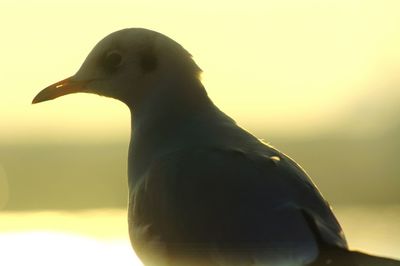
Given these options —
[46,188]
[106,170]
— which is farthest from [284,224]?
[106,170]

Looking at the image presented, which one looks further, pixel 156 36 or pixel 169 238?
pixel 156 36

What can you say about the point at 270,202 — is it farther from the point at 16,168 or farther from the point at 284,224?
the point at 16,168

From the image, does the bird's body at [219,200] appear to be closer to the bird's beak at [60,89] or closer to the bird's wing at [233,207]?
the bird's wing at [233,207]

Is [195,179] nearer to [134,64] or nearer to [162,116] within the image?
[162,116]

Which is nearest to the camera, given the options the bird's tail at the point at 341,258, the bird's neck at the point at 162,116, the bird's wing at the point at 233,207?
the bird's tail at the point at 341,258

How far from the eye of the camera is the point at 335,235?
6836mm

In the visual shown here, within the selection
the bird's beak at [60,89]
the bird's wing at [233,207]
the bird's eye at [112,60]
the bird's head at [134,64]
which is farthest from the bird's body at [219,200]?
the bird's beak at [60,89]

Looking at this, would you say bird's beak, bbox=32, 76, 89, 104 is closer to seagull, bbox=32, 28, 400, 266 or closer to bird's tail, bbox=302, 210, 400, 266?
seagull, bbox=32, 28, 400, 266

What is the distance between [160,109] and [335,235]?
1.69 meters

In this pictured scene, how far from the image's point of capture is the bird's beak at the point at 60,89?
28.5ft

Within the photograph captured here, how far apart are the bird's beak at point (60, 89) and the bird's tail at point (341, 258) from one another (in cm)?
229

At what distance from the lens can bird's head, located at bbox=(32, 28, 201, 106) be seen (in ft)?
27.1

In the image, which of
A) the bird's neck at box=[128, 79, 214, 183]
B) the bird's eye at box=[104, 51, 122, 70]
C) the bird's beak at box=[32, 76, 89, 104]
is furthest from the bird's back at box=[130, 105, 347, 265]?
the bird's beak at box=[32, 76, 89, 104]

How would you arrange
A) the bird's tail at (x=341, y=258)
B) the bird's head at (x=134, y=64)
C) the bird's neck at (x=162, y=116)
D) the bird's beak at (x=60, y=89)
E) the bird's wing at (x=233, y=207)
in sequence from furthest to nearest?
1. the bird's beak at (x=60, y=89)
2. the bird's head at (x=134, y=64)
3. the bird's neck at (x=162, y=116)
4. the bird's wing at (x=233, y=207)
5. the bird's tail at (x=341, y=258)
